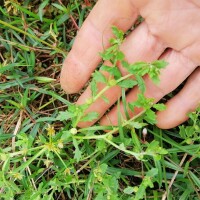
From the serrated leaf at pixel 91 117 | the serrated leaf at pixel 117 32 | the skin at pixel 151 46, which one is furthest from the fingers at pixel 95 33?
the serrated leaf at pixel 91 117

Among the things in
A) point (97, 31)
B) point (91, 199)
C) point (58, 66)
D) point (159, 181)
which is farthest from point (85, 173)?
point (97, 31)

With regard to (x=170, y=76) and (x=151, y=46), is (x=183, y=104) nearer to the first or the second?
(x=170, y=76)

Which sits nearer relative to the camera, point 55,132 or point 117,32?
point 117,32

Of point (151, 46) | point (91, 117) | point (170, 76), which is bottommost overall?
point (91, 117)

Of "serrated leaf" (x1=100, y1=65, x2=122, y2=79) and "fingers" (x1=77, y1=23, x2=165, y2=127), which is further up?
"fingers" (x1=77, y1=23, x2=165, y2=127)

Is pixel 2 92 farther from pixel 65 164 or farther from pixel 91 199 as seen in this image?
pixel 91 199

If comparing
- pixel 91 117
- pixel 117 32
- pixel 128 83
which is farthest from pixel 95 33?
pixel 91 117

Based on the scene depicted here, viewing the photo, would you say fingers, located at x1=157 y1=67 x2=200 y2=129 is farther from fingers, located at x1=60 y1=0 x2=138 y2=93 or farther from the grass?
fingers, located at x1=60 y1=0 x2=138 y2=93

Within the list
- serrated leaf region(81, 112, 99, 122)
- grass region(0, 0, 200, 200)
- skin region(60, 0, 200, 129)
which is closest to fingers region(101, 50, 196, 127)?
skin region(60, 0, 200, 129)
